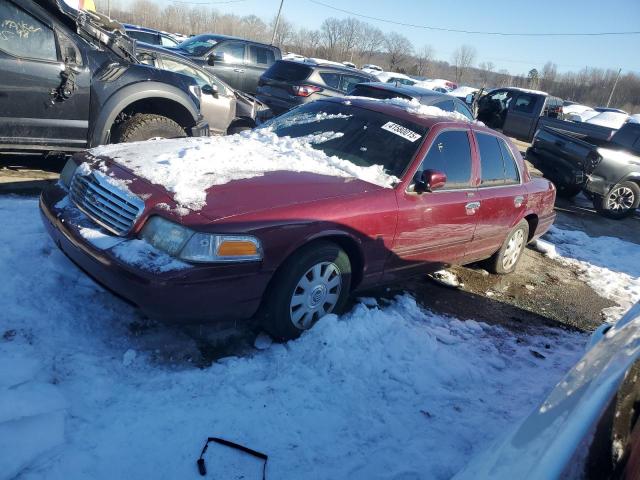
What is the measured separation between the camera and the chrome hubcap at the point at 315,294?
338 cm

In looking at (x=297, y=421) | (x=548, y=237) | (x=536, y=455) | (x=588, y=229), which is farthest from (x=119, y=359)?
(x=588, y=229)

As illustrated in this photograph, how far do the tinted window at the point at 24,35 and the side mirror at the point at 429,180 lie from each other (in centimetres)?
380

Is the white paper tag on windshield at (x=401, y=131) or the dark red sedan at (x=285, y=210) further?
the white paper tag on windshield at (x=401, y=131)

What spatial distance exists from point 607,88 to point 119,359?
6638 centimetres

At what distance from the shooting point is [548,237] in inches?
317

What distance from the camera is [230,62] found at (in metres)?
13.4

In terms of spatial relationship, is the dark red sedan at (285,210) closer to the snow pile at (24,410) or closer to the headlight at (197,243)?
the headlight at (197,243)

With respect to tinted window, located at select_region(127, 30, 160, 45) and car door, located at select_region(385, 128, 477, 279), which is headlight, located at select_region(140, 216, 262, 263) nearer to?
car door, located at select_region(385, 128, 477, 279)

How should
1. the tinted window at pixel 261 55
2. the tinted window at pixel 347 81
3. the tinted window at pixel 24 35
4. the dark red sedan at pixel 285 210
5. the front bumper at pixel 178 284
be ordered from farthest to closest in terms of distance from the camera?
the tinted window at pixel 261 55 < the tinted window at pixel 347 81 < the tinted window at pixel 24 35 < the dark red sedan at pixel 285 210 < the front bumper at pixel 178 284

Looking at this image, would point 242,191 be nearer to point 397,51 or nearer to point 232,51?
point 232,51

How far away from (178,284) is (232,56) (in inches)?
470

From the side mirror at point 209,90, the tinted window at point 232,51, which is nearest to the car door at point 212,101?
the side mirror at point 209,90

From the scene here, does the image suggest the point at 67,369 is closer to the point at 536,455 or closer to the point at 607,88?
the point at 536,455

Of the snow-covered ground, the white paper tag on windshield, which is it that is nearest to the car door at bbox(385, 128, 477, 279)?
the white paper tag on windshield
